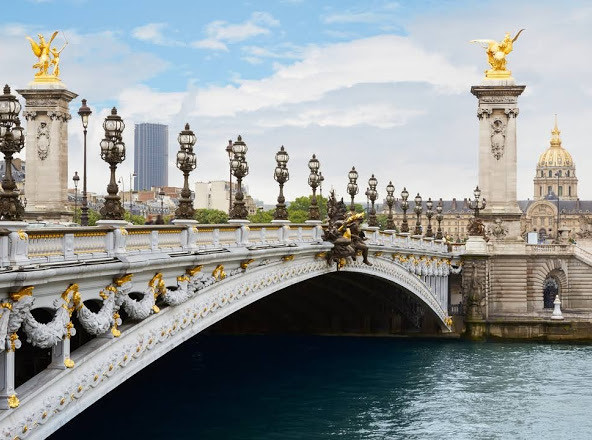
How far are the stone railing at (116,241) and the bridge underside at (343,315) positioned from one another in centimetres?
2614

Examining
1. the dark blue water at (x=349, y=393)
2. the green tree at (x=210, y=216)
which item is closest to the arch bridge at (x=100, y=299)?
the dark blue water at (x=349, y=393)

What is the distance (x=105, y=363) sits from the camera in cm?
1959

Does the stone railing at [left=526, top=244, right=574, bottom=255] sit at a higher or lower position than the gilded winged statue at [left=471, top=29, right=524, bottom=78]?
lower

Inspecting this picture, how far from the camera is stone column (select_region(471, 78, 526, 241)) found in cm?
7412

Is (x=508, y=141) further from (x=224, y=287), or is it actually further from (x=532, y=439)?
(x=224, y=287)

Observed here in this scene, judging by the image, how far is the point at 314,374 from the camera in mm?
47406

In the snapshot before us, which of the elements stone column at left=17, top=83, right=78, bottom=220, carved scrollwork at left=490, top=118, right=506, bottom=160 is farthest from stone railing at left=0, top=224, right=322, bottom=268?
carved scrollwork at left=490, top=118, right=506, bottom=160

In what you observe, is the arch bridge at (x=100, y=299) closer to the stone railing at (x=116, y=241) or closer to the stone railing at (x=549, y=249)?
the stone railing at (x=116, y=241)

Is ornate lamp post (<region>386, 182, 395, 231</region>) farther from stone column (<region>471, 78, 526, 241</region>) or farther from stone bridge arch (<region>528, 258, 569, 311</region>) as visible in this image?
stone column (<region>471, 78, 526, 241</region>)

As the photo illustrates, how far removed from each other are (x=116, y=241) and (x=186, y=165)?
5.98 m

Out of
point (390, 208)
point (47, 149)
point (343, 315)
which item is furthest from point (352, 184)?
point (47, 149)

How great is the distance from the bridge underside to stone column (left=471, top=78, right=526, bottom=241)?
584 inches

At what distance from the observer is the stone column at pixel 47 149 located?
66.3 metres

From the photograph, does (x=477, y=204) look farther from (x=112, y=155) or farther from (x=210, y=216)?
(x=112, y=155)
